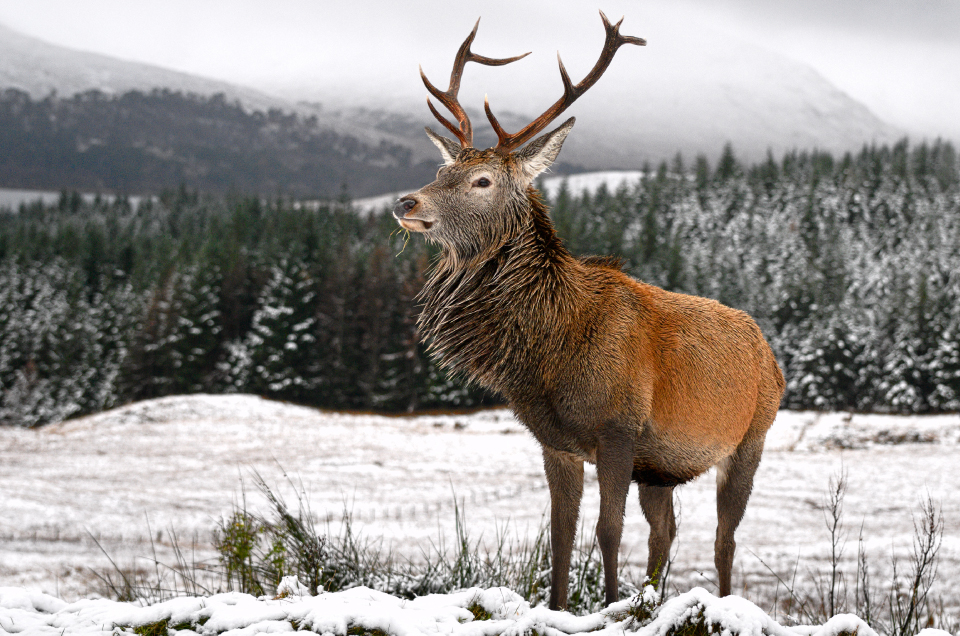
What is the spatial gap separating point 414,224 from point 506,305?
2.35 feet

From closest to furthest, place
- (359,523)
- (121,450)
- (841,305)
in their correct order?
(359,523) → (121,450) → (841,305)

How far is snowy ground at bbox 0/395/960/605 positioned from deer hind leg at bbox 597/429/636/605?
1549 mm

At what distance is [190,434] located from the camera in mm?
31219

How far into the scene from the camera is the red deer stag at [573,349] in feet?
12.8

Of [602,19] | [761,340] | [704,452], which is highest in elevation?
[602,19]

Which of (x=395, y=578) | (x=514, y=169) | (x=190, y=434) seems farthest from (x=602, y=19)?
(x=190, y=434)

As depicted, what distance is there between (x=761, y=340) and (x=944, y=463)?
76.1 feet

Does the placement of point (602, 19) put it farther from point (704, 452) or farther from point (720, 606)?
point (720, 606)

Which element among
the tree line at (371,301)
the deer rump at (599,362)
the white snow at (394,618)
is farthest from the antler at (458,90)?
the tree line at (371,301)

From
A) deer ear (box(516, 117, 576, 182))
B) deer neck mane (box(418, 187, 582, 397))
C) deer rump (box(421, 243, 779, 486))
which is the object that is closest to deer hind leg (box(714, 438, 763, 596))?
deer rump (box(421, 243, 779, 486))

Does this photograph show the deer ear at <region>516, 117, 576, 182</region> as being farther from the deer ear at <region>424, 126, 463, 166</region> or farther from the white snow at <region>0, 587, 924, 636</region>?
the white snow at <region>0, 587, 924, 636</region>

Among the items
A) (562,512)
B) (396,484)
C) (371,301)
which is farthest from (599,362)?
(371,301)

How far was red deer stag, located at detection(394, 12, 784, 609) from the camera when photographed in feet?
12.8

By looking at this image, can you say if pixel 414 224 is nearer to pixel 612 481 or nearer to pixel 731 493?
pixel 612 481
